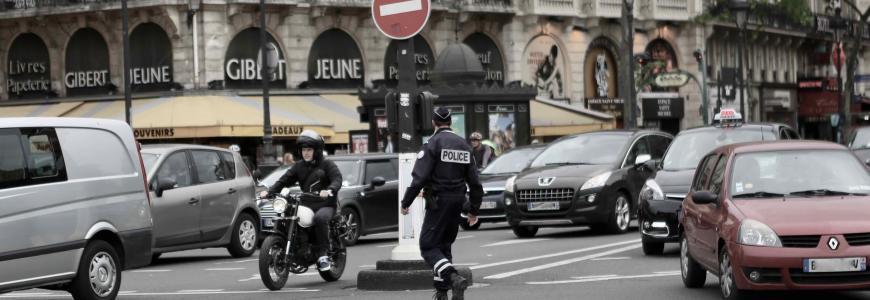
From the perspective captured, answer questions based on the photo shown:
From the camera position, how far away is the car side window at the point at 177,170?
21.3 meters

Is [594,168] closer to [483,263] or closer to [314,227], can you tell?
[483,263]

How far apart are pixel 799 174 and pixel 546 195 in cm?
1044

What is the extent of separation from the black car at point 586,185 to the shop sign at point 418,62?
25.4 m

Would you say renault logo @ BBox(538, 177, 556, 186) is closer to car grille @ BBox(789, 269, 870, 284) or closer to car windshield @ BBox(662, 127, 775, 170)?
car windshield @ BBox(662, 127, 775, 170)

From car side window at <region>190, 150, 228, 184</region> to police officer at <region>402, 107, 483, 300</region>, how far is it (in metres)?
8.71

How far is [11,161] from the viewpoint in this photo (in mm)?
14086

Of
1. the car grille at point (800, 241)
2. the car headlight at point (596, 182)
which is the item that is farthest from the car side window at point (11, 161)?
the car headlight at point (596, 182)

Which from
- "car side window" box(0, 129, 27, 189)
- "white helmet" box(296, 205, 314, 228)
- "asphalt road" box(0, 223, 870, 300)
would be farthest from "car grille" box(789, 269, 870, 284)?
"car side window" box(0, 129, 27, 189)

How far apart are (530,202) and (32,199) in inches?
432

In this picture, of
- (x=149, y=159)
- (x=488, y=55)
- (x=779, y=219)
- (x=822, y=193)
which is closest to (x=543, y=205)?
(x=149, y=159)

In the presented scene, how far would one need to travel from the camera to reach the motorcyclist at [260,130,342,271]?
16.9 m

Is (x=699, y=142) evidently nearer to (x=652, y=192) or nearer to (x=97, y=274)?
(x=652, y=192)

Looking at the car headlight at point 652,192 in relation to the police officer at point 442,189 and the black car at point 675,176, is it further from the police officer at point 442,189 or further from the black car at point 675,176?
the police officer at point 442,189

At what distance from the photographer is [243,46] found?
154ft
